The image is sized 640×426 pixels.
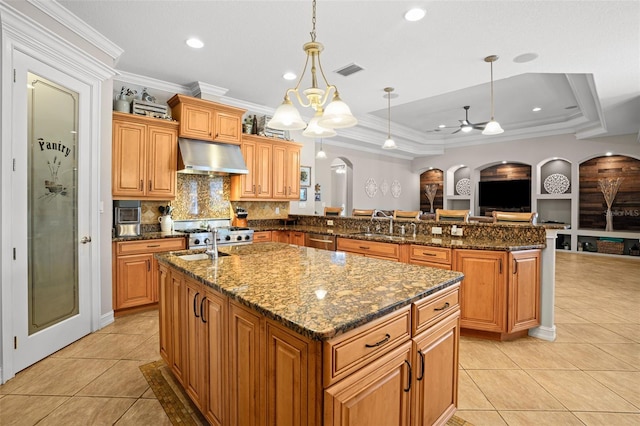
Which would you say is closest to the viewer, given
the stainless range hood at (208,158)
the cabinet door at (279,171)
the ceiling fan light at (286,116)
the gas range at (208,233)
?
the ceiling fan light at (286,116)

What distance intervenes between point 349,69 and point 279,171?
207 cm

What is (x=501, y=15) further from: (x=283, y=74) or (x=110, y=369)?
(x=110, y=369)

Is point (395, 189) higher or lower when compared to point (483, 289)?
higher

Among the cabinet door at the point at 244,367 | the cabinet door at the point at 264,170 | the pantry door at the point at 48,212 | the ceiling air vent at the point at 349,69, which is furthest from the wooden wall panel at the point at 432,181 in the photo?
the cabinet door at the point at 244,367

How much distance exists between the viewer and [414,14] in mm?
2691

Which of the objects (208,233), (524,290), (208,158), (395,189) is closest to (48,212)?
(208,233)

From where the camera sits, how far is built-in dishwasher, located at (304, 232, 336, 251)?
159 inches

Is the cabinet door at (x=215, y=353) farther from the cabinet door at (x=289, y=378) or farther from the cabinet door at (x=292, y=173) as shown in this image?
the cabinet door at (x=292, y=173)

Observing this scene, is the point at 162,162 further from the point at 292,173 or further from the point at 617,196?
the point at 617,196

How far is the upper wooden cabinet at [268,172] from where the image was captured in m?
4.86

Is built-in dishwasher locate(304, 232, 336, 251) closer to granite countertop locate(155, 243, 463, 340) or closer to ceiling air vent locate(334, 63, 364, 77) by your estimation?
granite countertop locate(155, 243, 463, 340)

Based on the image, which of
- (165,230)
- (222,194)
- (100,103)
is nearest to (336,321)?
(100,103)

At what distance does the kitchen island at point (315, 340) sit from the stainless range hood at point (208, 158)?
7.74 feet

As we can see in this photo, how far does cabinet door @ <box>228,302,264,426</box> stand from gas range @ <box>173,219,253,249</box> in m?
2.60
